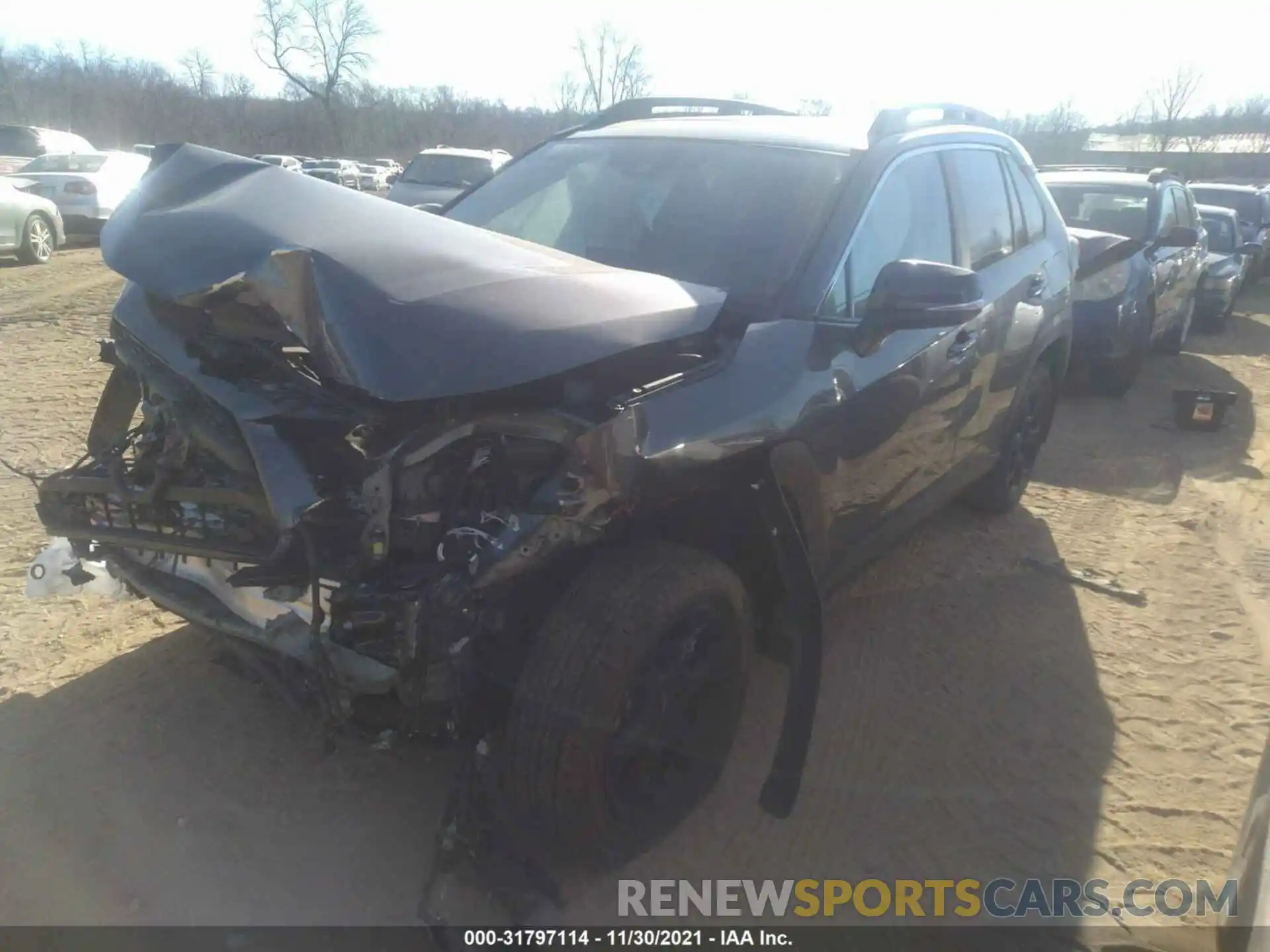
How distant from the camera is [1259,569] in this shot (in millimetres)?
4746

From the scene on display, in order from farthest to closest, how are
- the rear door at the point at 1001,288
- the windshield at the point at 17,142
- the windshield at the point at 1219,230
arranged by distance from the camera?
1. the windshield at the point at 17,142
2. the windshield at the point at 1219,230
3. the rear door at the point at 1001,288

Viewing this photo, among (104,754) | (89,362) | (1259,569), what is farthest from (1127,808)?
(89,362)

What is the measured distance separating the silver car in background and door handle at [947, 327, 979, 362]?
12.2 metres

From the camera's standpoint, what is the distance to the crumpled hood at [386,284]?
2186 mm

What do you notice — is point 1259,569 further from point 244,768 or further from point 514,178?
point 244,768

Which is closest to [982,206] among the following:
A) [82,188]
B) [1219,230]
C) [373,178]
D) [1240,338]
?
[1240,338]

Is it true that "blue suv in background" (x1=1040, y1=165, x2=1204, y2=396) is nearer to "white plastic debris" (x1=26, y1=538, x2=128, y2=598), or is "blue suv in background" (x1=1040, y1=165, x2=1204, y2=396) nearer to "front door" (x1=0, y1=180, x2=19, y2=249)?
"white plastic debris" (x1=26, y1=538, x2=128, y2=598)

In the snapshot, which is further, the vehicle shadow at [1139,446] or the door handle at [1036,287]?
the vehicle shadow at [1139,446]

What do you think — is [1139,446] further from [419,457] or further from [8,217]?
[8,217]

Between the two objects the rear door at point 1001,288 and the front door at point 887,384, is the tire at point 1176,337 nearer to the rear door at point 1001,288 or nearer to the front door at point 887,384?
the rear door at point 1001,288

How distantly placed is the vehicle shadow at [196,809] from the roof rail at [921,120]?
8.83ft

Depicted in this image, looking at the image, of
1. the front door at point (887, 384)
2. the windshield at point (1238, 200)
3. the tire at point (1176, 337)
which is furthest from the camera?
the windshield at point (1238, 200)

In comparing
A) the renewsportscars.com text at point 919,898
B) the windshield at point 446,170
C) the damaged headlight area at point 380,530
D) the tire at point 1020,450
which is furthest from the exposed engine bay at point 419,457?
the windshield at point 446,170

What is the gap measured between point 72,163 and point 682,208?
16.3 meters
